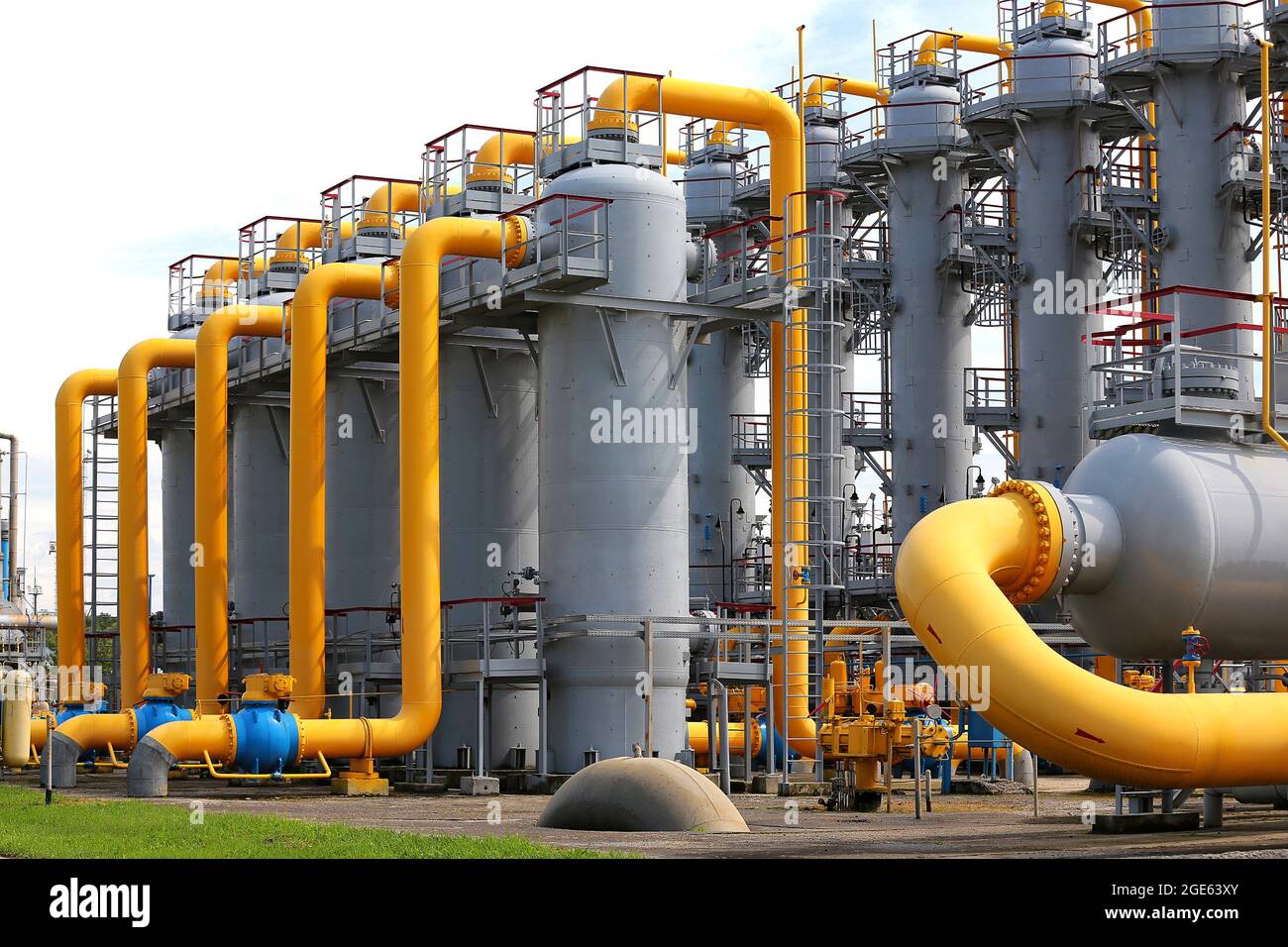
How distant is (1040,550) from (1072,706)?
2131mm

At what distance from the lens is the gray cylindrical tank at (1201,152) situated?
37375 mm

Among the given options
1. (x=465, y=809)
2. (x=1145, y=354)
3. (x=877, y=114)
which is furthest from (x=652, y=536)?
(x=877, y=114)

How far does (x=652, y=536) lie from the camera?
30375 mm

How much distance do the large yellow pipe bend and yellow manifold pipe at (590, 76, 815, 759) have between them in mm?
12233

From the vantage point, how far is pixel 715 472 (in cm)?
5150

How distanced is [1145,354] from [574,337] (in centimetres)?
1197

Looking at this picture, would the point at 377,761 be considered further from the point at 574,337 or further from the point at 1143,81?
the point at 1143,81

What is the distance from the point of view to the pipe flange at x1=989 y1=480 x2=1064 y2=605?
18641 millimetres

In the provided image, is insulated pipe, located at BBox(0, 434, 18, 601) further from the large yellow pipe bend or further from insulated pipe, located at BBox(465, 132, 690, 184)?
the large yellow pipe bend

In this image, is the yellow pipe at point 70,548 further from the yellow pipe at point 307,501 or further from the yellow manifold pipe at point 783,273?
the yellow manifold pipe at point 783,273

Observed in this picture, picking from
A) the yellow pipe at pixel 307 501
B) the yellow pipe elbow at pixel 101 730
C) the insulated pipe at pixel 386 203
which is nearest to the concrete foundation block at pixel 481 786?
the yellow pipe at pixel 307 501

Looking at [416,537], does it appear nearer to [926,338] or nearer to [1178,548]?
[1178,548]

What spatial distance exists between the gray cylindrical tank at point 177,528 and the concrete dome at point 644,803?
2589 centimetres

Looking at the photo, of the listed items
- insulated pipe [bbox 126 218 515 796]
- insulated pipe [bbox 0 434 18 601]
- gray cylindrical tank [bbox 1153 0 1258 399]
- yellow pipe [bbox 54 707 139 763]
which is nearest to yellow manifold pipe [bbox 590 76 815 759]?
insulated pipe [bbox 126 218 515 796]
